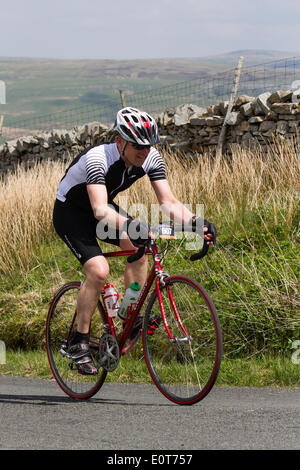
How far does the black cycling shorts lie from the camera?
16.2 feet

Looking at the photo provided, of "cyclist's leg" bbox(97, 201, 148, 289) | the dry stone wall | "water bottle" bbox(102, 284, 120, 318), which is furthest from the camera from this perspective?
the dry stone wall

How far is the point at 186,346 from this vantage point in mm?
4648

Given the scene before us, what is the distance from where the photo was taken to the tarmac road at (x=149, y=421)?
3.96 metres

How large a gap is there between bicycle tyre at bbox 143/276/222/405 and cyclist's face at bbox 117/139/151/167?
879 mm

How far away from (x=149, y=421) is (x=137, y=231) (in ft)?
4.13

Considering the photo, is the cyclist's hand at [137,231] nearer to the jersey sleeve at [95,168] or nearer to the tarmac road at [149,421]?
the jersey sleeve at [95,168]

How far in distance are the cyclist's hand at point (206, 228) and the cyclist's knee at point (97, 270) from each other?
30.1 inches

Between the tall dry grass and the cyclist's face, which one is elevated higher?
the cyclist's face

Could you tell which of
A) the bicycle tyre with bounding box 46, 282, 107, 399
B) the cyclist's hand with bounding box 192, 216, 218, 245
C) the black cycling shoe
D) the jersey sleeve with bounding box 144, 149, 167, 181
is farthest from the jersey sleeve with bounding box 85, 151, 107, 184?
the black cycling shoe

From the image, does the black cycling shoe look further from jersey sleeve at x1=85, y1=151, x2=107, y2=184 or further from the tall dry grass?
the tall dry grass

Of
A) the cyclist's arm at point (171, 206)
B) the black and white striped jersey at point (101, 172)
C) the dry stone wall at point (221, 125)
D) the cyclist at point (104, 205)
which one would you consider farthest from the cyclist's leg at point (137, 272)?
the dry stone wall at point (221, 125)

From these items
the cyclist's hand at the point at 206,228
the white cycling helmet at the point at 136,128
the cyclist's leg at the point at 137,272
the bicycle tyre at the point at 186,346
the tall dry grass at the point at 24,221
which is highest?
the white cycling helmet at the point at 136,128
